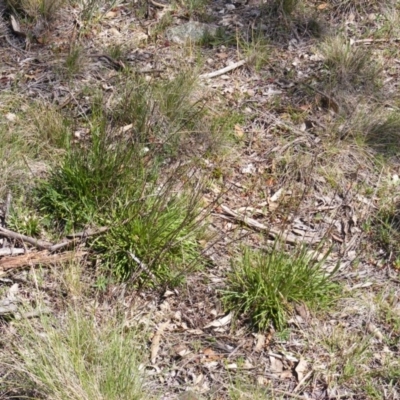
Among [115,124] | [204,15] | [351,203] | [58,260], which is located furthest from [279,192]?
[204,15]

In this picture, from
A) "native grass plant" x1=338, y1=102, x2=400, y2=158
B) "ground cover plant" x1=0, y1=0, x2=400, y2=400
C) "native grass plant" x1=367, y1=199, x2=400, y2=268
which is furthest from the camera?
"native grass plant" x1=338, y1=102, x2=400, y2=158

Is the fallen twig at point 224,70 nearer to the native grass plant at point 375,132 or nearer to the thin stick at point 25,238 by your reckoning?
the native grass plant at point 375,132

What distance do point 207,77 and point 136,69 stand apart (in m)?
0.58

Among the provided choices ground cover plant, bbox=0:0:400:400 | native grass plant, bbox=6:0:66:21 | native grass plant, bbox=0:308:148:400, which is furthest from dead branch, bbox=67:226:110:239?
native grass plant, bbox=6:0:66:21

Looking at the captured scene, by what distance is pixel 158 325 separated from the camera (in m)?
3.50

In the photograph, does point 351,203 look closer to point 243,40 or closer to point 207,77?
point 207,77

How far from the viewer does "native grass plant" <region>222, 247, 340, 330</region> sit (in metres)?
3.42

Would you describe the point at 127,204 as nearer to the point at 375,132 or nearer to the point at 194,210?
the point at 194,210

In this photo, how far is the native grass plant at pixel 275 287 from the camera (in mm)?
3416

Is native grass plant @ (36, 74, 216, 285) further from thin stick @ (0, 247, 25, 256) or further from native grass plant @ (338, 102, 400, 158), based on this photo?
native grass plant @ (338, 102, 400, 158)

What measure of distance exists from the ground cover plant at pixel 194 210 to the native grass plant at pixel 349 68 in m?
0.02

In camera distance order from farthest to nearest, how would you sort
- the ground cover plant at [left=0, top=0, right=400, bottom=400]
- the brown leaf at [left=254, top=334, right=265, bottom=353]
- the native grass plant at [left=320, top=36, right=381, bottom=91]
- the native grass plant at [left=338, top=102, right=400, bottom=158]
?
the native grass plant at [left=320, top=36, right=381, bottom=91], the native grass plant at [left=338, top=102, right=400, bottom=158], the brown leaf at [left=254, top=334, right=265, bottom=353], the ground cover plant at [left=0, top=0, right=400, bottom=400]

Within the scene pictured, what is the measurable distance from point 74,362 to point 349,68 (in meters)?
3.48

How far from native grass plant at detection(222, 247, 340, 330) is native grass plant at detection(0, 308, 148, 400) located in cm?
67
